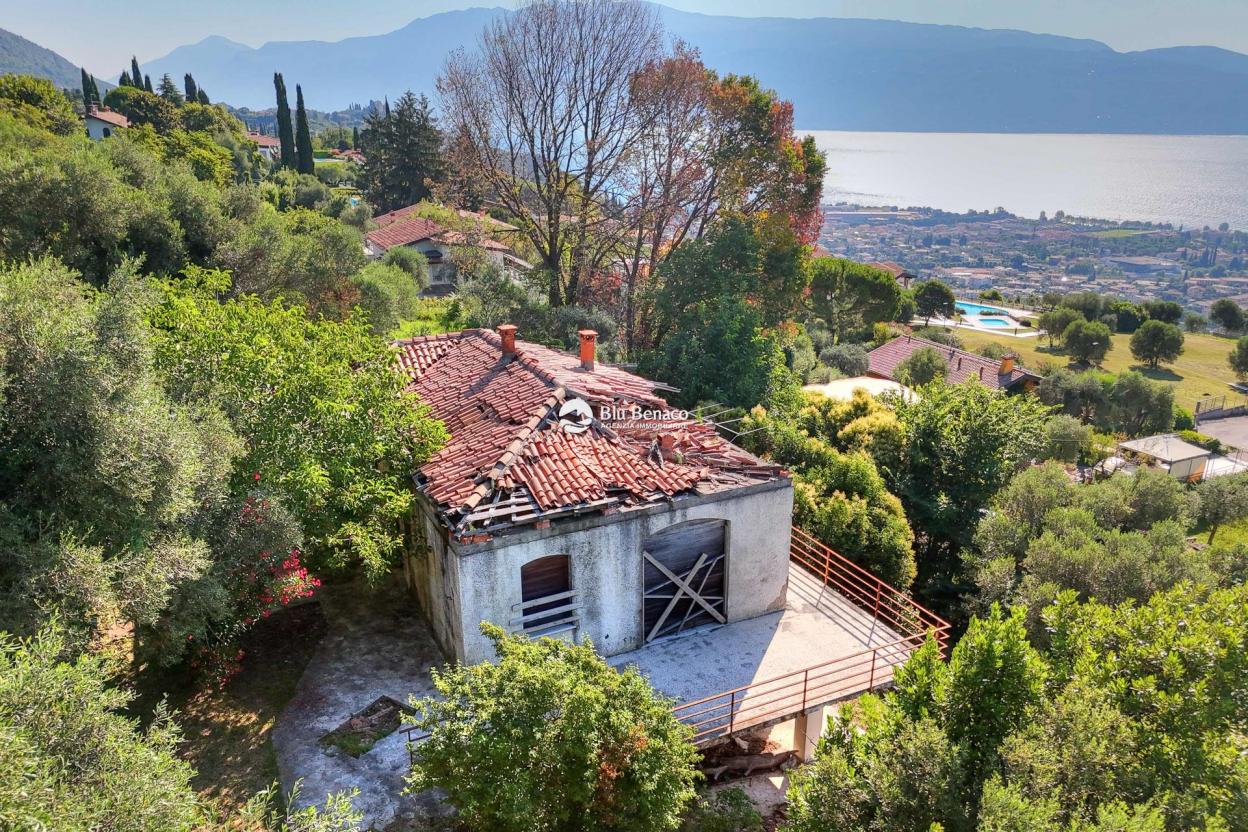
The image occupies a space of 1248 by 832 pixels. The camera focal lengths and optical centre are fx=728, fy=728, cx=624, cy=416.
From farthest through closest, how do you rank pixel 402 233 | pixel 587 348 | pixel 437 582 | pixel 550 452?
1. pixel 402 233
2. pixel 587 348
3. pixel 437 582
4. pixel 550 452

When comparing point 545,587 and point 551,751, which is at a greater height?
point 551,751

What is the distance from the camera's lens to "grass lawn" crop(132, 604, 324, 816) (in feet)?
38.9

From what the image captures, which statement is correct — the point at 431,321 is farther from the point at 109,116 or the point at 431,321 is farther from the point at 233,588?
the point at 109,116

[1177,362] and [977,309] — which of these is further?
[977,309]

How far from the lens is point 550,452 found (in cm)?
1462

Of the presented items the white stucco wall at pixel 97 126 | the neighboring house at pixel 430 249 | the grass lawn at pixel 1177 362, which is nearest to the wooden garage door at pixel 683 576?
the neighboring house at pixel 430 249

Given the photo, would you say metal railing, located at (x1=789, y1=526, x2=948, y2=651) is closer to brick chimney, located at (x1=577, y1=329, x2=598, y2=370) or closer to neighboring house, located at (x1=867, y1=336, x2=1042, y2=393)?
brick chimney, located at (x1=577, y1=329, x2=598, y2=370)

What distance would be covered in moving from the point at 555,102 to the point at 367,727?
28093mm

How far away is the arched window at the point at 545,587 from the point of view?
44.3 feet

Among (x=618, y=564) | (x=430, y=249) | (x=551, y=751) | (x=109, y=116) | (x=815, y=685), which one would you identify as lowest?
(x=815, y=685)

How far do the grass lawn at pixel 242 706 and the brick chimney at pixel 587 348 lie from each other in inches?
355

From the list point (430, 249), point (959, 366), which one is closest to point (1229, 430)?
point (959, 366)

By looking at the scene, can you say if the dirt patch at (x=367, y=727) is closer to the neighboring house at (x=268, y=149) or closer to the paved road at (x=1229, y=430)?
the paved road at (x=1229, y=430)

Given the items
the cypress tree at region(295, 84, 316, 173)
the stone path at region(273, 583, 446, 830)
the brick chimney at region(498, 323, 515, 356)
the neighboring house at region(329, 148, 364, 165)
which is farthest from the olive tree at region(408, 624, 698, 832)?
the neighboring house at region(329, 148, 364, 165)
